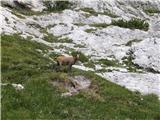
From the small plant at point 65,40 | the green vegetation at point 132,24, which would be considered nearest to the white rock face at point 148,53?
the small plant at point 65,40

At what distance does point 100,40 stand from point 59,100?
28.1m

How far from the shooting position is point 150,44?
154ft

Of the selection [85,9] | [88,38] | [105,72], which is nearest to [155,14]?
[85,9]

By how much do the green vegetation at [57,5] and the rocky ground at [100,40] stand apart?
3.77ft

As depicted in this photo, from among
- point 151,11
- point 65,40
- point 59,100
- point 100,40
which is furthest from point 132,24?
point 59,100

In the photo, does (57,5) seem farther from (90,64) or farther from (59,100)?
(59,100)

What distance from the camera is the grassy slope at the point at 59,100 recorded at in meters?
21.6

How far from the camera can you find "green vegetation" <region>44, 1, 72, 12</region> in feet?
224

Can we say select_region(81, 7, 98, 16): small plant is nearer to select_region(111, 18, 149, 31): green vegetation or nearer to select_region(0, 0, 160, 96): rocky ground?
A: select_region(0, 0, 160, 96): rocky ground

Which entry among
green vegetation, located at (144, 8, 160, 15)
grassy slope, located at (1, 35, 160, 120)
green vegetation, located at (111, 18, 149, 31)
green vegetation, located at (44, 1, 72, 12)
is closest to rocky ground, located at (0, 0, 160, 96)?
green vegetation, located at (44, 1, 72, 12)

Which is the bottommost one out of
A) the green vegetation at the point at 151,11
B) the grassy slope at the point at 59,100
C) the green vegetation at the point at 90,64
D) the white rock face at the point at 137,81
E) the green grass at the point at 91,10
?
the green vegetation at the point at 151,11

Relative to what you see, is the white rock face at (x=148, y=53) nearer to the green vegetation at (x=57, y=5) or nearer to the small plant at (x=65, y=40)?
the small plant at (x=65, y=40)

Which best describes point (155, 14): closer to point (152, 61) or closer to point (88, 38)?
point (88, 38)

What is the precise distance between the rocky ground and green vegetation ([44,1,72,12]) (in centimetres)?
115
